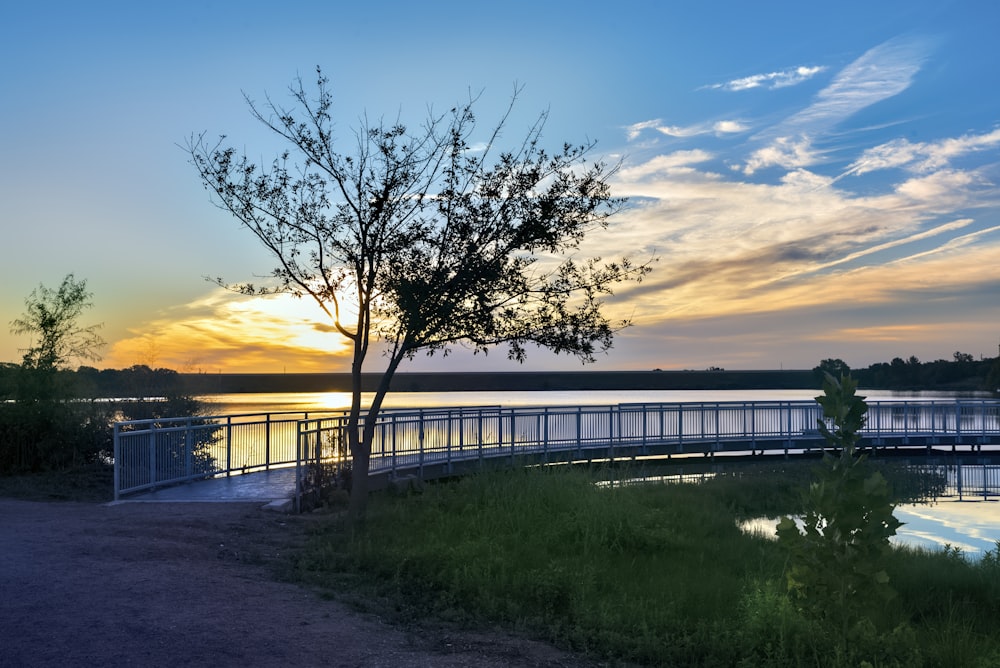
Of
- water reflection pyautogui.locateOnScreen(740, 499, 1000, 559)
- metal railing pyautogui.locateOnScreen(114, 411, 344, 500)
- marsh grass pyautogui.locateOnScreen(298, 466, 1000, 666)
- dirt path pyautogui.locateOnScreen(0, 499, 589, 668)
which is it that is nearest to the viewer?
dirt path pyautogui.locateOnScreen(0, 499, 589, 668)

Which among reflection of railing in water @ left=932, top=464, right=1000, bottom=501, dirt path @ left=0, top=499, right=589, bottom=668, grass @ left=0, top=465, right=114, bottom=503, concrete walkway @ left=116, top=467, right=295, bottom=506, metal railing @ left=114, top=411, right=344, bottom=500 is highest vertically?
metal railing @ left=114, top=411, right=344, bottom=500

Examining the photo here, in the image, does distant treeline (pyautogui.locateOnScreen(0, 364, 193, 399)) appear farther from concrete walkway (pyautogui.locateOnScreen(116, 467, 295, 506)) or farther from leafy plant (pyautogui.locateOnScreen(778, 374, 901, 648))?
leafy plant (pyautogui.locateOnScreen(778, 374, 901, 648))

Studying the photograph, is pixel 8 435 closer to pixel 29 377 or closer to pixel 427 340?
pixel 29 377

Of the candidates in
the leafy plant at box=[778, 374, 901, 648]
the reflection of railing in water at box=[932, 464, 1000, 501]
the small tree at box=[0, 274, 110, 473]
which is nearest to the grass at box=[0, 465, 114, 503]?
the small tree at box=[0, 274, 110, 473]

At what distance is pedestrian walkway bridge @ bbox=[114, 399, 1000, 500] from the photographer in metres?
16.2

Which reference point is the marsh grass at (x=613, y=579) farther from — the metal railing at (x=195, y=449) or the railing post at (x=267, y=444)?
the railing post at (x=267, y=444)

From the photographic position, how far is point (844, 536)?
699cm

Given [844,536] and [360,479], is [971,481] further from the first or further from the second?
[844,536]

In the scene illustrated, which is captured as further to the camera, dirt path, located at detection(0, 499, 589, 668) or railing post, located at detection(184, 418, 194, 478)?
railing post, located at detection(184, 418, 194, 478)

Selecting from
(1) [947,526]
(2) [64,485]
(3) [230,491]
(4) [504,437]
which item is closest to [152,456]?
(3) [230,491]

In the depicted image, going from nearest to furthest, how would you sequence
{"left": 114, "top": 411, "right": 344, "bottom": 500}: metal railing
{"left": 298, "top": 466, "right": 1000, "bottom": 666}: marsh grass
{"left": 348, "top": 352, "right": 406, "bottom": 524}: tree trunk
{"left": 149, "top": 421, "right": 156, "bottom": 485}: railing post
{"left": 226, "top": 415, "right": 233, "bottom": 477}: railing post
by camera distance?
{"left": 298, "top": 466, "right": 1000, "bottom": 666}: marsh grass → {"left": 348, "top": 352, "right": 406, "bottom": 524}: tree trunk → {"left": 114, "top": 411, "right": 344, "bottom": 500}: metal railing → {"left": 149, "top": 421, "right": 156, "bottom": 485}: railing post → {"left": 226, "top": 415, "right": 233, "bottom": 477}: railing post

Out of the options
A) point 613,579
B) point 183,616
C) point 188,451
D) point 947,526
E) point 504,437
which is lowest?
point 947,526

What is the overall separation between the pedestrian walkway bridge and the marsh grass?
3008 millimetres

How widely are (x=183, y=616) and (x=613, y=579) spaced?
15.6ft
